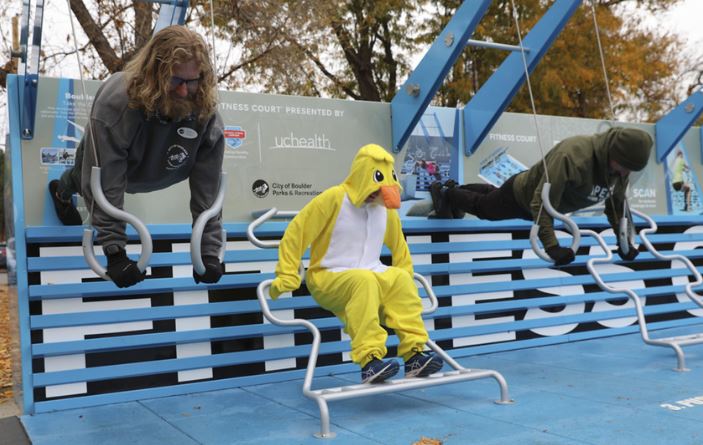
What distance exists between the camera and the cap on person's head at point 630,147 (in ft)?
15.4

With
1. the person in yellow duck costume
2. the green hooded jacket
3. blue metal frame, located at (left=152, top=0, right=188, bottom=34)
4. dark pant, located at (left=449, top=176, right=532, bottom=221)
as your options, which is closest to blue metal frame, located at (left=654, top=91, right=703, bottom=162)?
the green hooded jacket

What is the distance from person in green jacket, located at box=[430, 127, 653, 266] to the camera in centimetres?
478

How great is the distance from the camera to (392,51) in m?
14.6

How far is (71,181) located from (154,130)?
860 millimetres

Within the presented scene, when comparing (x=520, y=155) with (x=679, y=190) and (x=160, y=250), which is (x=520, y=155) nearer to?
(x=679, y=190)

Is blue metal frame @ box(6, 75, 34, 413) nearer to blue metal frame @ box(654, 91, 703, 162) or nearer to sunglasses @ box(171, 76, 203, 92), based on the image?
sunglasses @ box(171, 76, 203, 92)

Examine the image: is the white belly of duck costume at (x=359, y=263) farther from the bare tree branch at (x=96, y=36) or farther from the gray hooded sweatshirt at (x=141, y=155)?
the bare tree branch at (x=96, y=36)

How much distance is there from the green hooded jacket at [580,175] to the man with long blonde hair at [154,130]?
89.9 inches

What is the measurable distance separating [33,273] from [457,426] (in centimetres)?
238

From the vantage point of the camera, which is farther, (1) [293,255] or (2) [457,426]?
(1) [293,255]

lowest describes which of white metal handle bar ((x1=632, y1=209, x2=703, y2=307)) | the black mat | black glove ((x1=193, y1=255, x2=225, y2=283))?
the black mat

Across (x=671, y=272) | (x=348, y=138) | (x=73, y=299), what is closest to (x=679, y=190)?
A: (x=671, y=272)

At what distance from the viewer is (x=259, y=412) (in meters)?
3.89

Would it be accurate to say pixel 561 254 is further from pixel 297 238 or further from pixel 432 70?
pixel 297 238
